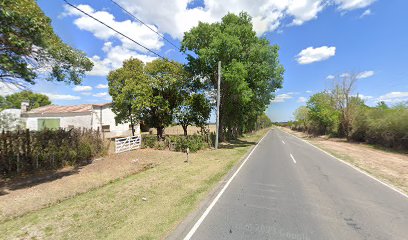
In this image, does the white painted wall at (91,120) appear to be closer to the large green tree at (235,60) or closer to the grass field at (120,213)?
the large green tree at (235,60)

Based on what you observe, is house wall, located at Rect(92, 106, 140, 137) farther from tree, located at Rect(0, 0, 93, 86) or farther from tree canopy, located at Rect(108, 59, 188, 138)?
tree, located at Rect(0, 0, 93, 86)

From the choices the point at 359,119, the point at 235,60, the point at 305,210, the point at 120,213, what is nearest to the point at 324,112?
the point at 359,119

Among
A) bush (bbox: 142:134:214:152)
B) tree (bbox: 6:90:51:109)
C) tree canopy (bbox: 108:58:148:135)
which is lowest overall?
bush (bbox: 142:134:214:152)

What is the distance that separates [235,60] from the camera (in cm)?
2492

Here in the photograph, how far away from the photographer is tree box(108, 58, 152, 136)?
24.8 metres

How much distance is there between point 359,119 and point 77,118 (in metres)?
42.8

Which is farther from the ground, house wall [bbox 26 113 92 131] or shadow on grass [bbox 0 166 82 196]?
house wall [bbox 26 113 92 131]

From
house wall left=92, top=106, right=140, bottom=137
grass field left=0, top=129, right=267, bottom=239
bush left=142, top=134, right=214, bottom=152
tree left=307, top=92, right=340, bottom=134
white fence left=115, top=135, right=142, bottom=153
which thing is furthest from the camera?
tree left=307, top=92, right=340, bottom=134

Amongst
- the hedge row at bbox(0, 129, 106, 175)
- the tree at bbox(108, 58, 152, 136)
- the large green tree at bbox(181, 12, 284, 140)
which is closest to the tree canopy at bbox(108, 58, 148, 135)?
the tree at bbox(108, 58, 152, 136)

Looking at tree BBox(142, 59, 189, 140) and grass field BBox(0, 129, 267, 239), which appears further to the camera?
tree BBox(142, 59, 189, 140)

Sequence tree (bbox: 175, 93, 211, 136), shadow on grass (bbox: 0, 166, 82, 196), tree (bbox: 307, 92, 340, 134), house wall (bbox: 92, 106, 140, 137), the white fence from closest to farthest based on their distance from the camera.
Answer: shadow on grass (bbox: 0, 166, 82, 196), the white fence, tree (bbox: 175, 93, 211, 136), house wall (bbox: 92, 106, 140, 137), tree (bbox: 307, 92, 340, 134)

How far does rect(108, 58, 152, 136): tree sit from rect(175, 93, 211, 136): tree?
4.11 metres

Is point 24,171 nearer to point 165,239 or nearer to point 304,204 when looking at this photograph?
point 165,239

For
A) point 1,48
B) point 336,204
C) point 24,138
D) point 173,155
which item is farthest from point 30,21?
point 173,155
